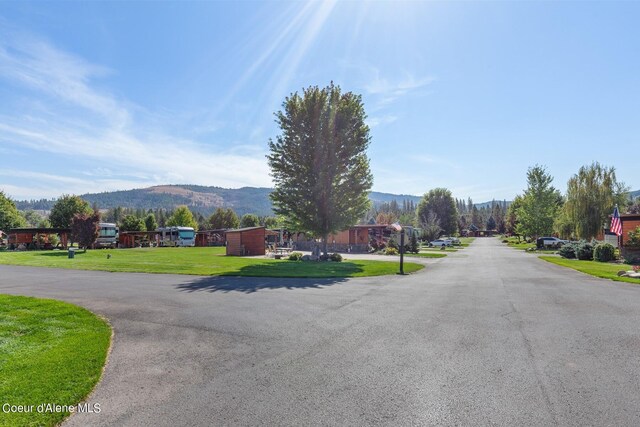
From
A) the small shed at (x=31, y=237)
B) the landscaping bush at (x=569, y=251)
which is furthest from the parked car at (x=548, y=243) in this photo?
the small shed at (x=31, y=237)

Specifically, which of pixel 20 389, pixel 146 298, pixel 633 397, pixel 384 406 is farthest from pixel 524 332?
pixel 146 298

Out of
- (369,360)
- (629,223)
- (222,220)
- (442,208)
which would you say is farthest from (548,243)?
(222,220)

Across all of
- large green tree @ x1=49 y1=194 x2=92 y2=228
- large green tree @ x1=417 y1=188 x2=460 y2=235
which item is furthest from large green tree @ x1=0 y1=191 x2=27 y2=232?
large green tree @ x1=417 y1=188 x2=460 y2=235

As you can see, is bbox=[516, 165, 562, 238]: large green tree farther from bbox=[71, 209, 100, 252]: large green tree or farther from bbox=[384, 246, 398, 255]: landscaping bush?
bbox=[71, 209, 100, 252]: large green tree

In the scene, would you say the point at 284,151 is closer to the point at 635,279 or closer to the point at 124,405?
the point at 635,279

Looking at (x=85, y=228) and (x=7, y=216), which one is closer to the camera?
(x=85, y=228)

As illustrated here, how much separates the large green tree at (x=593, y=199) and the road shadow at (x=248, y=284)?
40.1 m

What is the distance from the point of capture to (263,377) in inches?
224

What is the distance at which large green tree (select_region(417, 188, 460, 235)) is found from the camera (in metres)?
95.1

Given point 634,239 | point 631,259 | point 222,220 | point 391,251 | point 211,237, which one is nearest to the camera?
point 631,259

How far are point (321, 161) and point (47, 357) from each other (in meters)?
24.5

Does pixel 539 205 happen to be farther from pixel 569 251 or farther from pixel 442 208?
pixel 442 208

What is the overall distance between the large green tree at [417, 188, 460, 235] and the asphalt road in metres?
84.4

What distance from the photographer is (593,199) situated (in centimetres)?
4450
